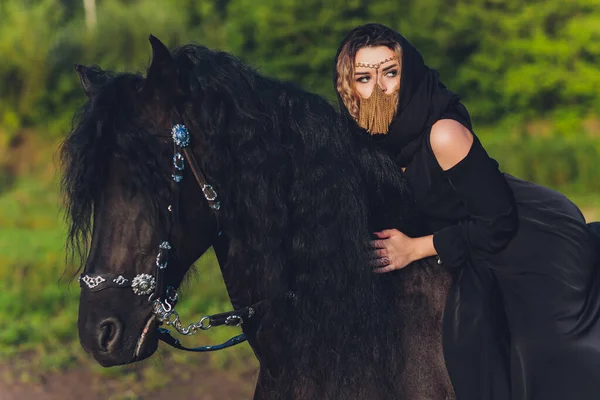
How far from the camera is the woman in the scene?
88.8 inches

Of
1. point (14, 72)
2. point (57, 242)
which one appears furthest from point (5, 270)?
point (14, 72)

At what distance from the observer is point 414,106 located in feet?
7.73

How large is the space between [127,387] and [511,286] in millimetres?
3618

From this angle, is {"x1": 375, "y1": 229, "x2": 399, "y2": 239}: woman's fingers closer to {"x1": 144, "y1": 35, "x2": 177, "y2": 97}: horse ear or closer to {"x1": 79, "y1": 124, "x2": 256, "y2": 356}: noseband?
{"x1": 79, "y1": 124, "x2": 256, "y2": 356}: noseband

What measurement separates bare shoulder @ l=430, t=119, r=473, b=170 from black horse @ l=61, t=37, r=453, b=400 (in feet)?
0.60

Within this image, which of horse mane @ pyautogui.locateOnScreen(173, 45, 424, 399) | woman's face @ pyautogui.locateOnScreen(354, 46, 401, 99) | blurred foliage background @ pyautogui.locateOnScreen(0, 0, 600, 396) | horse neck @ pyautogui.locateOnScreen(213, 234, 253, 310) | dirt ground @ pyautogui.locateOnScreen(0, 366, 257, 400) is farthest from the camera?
blurred foliage background @ pyautogui.locateOnScreen(0, 0, 600, 396)

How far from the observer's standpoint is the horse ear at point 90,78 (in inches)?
93.2

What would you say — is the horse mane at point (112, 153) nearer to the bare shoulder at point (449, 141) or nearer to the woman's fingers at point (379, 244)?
the woman's fingers at point (379, 244)

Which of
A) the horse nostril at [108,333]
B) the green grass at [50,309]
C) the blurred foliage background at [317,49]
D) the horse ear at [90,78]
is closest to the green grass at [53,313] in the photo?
the green grass at [50,309]

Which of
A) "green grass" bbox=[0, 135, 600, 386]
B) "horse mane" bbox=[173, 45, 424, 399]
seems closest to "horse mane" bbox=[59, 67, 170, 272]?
"horse mane" bbox=[173, 45, 424, 399]

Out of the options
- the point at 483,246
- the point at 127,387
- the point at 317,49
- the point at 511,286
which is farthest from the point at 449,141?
the point at 317,49

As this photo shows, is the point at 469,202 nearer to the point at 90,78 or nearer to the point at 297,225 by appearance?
the point at 297,225

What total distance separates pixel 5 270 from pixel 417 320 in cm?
691

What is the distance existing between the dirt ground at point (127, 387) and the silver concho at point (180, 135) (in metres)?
3.29
